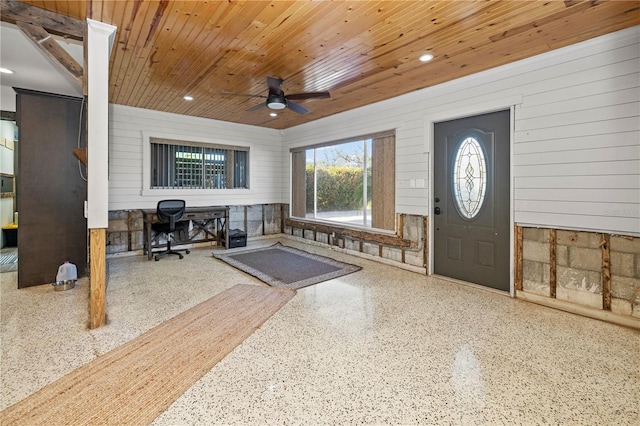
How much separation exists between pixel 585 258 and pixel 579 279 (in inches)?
9.0

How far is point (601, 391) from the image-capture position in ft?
6.48

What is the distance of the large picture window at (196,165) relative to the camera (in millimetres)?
6195

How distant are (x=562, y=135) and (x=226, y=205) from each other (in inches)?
237

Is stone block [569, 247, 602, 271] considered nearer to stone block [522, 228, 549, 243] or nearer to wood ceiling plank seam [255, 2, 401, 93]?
stone block [522, 228, 549, 243]

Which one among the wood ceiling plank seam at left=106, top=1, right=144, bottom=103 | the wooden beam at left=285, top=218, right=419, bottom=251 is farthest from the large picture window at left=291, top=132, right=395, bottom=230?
the wood ceiling plank seam at left=106, top=1, right=144, bottom=103

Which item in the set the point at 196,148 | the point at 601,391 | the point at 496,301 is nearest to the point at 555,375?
the point at 601,391

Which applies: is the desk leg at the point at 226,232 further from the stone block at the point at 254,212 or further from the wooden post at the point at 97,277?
the wooden post at the point at 97,277

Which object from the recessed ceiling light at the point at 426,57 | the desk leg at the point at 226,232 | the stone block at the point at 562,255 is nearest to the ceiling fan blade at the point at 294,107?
the recessed ceiling light at the point at 426,57

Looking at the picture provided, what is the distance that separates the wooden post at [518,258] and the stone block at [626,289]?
794 millimetres

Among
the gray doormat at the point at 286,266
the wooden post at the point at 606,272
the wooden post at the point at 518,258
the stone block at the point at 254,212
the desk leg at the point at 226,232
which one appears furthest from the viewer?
the stone block at the point at 254,212

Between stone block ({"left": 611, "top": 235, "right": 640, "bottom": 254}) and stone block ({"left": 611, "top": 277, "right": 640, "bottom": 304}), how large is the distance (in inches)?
10.7

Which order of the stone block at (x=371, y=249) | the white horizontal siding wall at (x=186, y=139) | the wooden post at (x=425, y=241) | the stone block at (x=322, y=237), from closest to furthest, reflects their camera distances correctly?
the wooden post at (x=425, y=241), the stone block at (x=371, y=249), the white horizontal siding wall at (x=186, y=139), the stone block at (x=322, y=237)

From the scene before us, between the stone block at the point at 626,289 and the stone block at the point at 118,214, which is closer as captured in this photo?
the stone block at the point at 626,289

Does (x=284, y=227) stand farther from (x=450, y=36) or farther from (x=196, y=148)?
(x=450, y=36)
